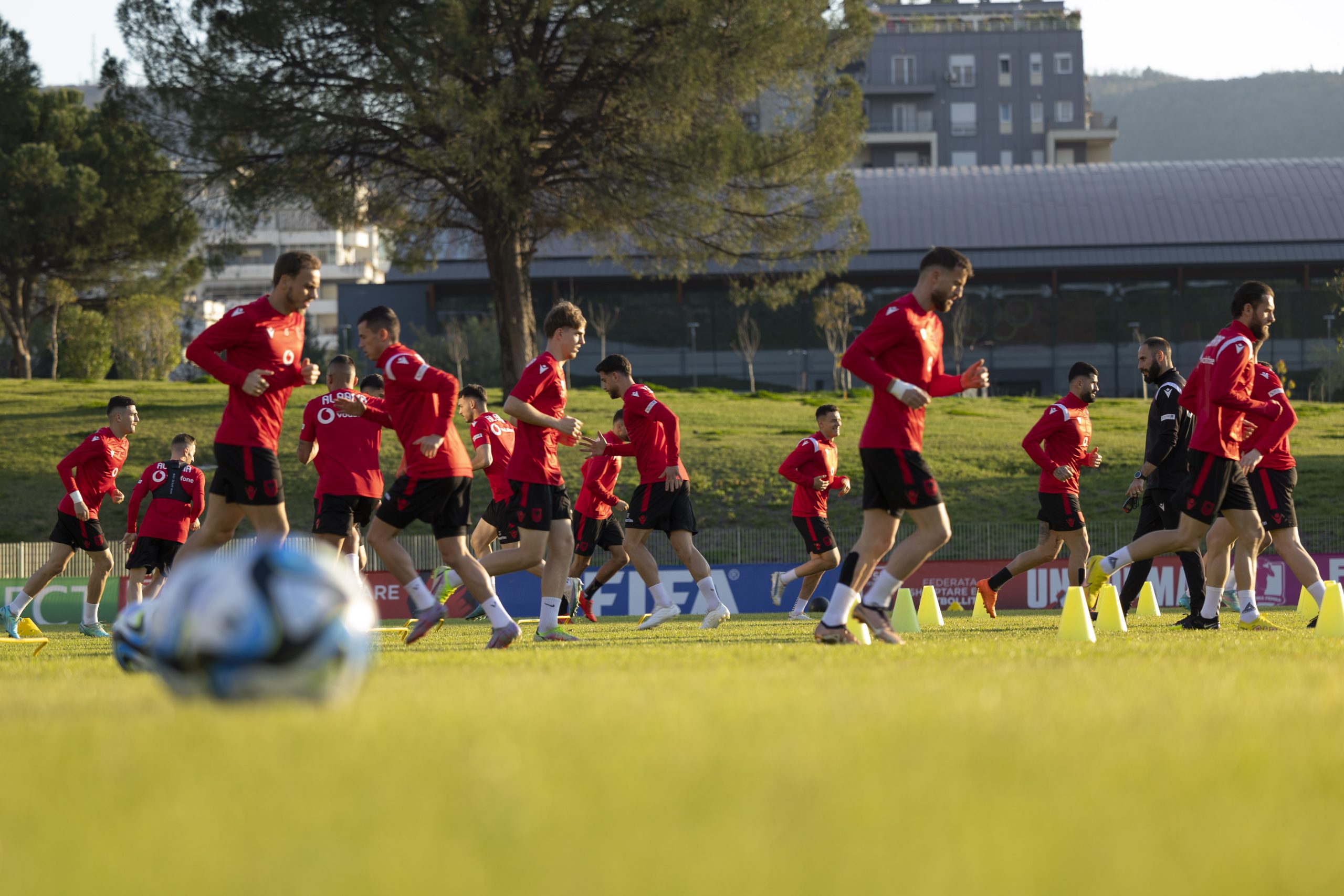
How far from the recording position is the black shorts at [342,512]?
10.2 m

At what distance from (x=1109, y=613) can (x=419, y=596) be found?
5.63 metres

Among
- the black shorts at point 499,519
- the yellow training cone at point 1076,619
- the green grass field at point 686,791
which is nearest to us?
the green grass field at point 686,791

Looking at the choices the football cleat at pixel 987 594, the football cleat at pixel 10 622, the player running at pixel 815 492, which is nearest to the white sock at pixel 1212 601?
the football cleat at pixel 987 594

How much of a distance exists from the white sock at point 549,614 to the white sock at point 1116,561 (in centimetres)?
439

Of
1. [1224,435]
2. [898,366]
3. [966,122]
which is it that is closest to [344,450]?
[898,366]

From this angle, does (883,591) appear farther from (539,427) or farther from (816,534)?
(816,534)

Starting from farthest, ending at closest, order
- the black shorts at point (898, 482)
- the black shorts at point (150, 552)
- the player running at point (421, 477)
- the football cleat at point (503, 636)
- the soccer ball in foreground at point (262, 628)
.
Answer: the black shorts at point (150, 552), the player running at point (421, 477), the football cleat at point (503, 636), the black shorts at point (898, 482), the soccer ball in foreground at point (262, 628)

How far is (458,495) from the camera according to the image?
9.30 metres

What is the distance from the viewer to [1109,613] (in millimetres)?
10930

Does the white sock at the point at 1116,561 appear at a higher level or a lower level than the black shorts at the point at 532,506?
lower

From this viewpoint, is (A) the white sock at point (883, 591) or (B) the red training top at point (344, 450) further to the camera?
(B) the red training top at point (344, 450)

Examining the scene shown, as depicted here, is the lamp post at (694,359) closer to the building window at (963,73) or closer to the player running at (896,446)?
the player running at (896,446)

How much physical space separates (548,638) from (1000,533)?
1535 cm

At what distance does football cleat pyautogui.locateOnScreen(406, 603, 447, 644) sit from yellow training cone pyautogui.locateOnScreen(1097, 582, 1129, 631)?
5.40 meters
